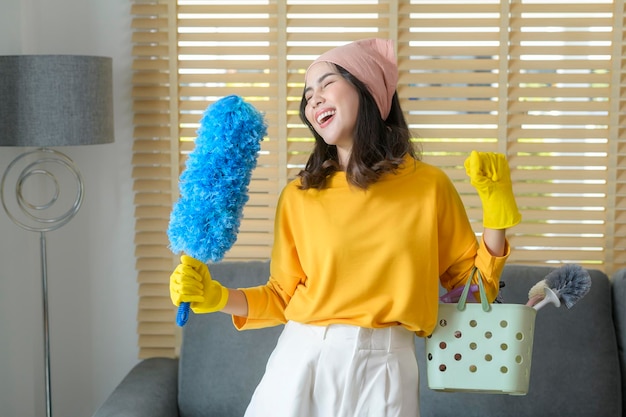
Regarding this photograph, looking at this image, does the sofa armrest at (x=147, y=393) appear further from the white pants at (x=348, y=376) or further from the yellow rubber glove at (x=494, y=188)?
the yellow rubber glove at (x=494, y=188)

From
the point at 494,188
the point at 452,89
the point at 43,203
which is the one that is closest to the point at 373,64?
the point at 494,188

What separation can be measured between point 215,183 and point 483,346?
26.9 inches

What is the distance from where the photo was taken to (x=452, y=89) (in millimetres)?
2879

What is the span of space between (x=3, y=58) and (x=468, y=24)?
1.48 metres

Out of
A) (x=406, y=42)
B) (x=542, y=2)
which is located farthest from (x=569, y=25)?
(x=406, y=42)

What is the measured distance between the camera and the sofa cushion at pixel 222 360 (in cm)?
268

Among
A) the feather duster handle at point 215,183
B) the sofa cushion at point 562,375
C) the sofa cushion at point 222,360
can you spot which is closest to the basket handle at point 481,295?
the feather duster handle at point 215,183

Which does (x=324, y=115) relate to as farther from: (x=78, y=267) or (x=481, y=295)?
(x=78, y=267)

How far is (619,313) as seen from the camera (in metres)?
2.71

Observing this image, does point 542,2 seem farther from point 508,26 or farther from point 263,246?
point 263,246

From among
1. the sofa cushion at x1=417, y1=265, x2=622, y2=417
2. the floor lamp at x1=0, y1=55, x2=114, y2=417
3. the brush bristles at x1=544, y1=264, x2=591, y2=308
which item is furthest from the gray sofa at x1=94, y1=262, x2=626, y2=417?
the brush bristles at x1=544, y1=264, x2=591, y2=308

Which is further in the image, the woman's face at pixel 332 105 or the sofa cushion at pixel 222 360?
the sofa cushion at pixel 222 360

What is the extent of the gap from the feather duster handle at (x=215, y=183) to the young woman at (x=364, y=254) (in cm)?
6

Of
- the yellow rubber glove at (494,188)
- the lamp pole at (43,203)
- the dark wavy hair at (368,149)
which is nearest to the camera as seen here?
the yellow rubber glove at (494,188)
